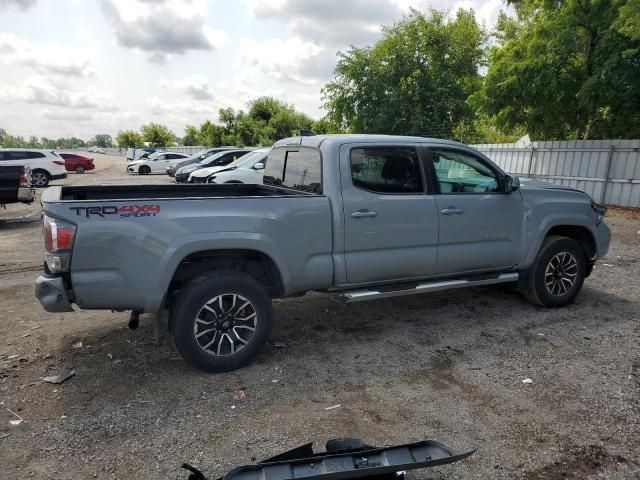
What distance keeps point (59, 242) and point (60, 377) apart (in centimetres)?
122

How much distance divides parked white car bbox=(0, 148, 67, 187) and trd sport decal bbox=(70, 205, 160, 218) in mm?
19215

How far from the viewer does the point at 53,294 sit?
333cm

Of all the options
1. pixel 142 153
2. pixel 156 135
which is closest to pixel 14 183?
pixel 142 153

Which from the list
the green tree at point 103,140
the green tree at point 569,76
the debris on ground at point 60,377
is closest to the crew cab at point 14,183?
the debris on ground at point 60,377

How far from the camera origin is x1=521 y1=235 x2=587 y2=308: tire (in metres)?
5.11

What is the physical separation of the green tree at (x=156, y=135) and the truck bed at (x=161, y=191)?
196 feet

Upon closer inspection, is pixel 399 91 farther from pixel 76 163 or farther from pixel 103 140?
pixel 103 140

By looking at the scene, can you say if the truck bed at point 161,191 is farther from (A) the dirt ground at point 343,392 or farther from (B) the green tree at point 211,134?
(B) the green tree at point 211,134

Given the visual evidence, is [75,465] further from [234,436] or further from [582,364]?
[582,364]

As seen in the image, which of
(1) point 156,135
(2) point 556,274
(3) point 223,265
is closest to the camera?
(3) point 223,265

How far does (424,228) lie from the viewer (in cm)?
442

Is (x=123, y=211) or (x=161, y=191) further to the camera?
(x=161, y=191)

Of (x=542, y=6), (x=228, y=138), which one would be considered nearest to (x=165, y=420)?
(x=542, y=6)

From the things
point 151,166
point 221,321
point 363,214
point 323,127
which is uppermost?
point 323,127
